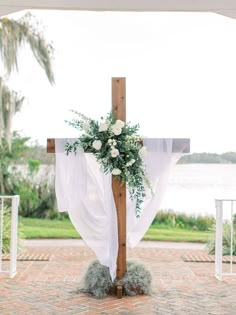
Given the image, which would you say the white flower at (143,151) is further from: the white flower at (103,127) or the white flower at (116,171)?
the white flower at (103,127)

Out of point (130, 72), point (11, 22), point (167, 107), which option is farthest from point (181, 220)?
point (11, 22)

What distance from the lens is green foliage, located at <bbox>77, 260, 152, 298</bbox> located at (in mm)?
4434

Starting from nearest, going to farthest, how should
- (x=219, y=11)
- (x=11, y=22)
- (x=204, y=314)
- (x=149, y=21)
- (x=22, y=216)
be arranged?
(x=204, y=314)
(x=219, y=11)
(x=11, y=22)
(x=149, y=21)
(x=22, y=216)

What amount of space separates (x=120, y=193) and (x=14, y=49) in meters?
3.93

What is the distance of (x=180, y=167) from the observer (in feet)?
31.8

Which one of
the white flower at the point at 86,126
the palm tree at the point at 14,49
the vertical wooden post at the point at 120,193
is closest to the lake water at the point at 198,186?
the palm tree at the point at 14,49

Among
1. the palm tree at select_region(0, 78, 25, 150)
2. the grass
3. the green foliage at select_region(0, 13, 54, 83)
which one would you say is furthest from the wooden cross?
the grass

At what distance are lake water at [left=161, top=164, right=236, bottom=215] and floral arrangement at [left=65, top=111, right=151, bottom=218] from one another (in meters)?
5.06

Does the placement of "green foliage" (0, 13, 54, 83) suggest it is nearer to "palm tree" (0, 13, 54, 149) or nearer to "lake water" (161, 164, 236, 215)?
"palm tree" (0, 13, 54, 149)

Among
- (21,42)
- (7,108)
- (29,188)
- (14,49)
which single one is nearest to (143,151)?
(14,49)

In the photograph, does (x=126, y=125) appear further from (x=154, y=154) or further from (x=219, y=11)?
(x=219, y=11)

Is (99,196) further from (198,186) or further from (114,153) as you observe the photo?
(198,186)

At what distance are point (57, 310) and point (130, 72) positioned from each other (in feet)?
20.3

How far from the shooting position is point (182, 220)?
9461 mm
